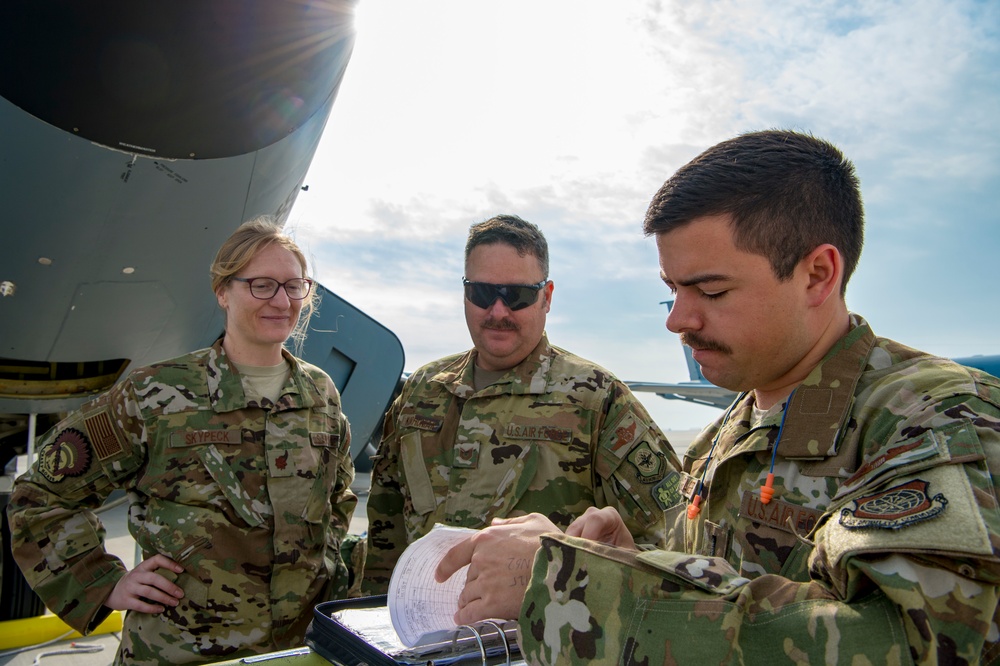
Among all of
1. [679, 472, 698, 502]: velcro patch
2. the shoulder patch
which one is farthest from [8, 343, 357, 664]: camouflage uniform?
[679, 472, 698, 502]: velcro patch

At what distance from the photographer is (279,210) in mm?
4195

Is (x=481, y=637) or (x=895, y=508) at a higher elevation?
(x=895, y=508)

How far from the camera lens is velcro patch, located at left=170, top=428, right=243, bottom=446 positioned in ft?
6.76

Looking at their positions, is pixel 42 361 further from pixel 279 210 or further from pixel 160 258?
pixel 279 210

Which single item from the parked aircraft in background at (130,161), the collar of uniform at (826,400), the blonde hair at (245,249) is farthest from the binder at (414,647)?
the parked aircraft in background at (130,161)

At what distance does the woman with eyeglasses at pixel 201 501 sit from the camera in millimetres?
1972

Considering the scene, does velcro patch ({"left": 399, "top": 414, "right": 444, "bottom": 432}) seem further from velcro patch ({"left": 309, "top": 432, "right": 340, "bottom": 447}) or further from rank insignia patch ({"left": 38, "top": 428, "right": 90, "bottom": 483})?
rank insignia patch ({"left": 38, "top": 428, "right": 90, "bottom": 483})

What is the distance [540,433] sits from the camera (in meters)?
2.14

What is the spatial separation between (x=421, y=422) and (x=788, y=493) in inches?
54.6

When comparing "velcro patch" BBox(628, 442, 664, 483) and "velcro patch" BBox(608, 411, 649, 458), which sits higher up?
"velcro patch" BBox(608, 411, 649, 458)

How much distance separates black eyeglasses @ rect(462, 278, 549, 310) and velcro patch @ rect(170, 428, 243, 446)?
82 centimetres

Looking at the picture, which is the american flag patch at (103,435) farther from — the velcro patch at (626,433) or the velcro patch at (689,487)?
the velcro patch at (689,487)

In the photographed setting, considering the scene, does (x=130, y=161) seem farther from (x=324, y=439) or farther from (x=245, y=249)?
(x=324, y=439)

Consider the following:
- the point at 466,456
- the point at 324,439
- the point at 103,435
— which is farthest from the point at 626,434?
the point at 103,435
